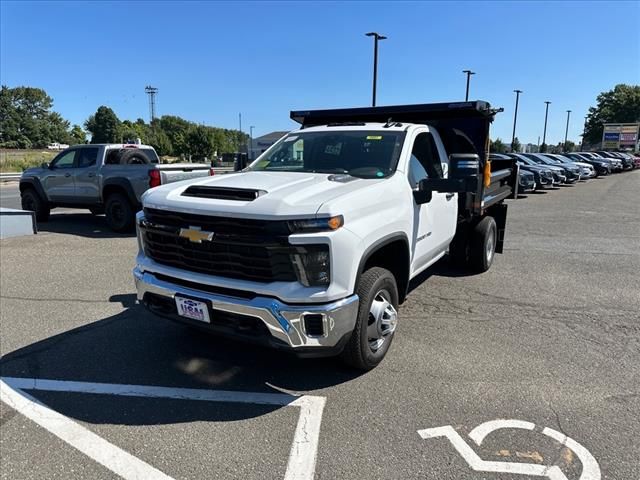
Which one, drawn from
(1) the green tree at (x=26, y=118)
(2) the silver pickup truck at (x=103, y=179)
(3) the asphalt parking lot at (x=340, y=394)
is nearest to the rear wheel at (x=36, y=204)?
(2) the silver pickup truck at (x=103, y=179)

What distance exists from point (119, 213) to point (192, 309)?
789cm

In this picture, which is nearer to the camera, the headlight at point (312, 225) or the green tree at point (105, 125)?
the headlight at point (312, 225)

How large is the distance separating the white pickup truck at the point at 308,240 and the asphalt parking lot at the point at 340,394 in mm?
512

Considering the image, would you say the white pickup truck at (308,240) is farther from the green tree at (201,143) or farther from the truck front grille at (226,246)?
the green tree at (201,143)

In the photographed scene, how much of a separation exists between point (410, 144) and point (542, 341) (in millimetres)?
2217

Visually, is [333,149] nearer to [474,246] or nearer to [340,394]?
[340,394]

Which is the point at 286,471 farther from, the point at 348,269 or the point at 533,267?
the point at 533,267

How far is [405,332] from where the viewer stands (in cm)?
459

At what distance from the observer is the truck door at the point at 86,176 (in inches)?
415

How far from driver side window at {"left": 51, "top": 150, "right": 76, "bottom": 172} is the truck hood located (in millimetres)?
8765

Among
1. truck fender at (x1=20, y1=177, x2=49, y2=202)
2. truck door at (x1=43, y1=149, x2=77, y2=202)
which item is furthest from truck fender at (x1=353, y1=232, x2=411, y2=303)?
truck fender at (x1=20, y1=177, x2=49, y2=202)

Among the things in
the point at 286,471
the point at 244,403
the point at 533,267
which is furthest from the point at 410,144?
the point at 533,267

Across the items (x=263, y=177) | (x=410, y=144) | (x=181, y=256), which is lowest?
(x=181, y=256)

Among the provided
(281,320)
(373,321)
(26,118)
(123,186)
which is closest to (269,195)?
(281,320)
